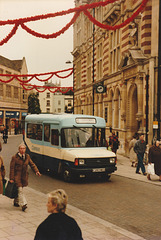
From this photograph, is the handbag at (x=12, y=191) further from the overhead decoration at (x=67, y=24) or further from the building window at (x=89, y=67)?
the building window at (x=89, y=67)

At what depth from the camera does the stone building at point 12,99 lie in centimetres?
6238

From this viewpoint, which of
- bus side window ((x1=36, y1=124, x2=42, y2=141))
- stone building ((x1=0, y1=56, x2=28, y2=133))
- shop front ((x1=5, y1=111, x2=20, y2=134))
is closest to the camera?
bus side window ((x1=36, y1=124, x2=42, y2=141))

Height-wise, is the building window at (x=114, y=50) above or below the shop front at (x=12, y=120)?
above

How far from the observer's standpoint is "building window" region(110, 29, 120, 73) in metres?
26.5

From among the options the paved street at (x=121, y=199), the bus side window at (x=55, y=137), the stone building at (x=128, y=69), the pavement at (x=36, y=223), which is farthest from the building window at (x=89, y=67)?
the pavement at (x=36, y=223)

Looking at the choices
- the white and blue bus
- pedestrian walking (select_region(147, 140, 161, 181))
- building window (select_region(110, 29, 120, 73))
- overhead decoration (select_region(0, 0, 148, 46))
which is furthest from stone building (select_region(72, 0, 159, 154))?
overhead decoration (select_region(0, 0, 148, 46))

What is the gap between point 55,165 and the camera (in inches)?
528

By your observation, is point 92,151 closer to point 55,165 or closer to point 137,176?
point 55,165

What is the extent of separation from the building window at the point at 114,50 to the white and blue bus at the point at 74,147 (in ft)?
43.9

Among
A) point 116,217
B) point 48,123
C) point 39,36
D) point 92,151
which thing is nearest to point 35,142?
point 48,123

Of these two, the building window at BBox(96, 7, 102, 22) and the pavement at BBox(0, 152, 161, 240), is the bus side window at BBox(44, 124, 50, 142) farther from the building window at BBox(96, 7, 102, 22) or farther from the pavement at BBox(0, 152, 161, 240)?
the building window at BBox(96, 7, 102, 22)

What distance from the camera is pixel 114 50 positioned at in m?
27.6

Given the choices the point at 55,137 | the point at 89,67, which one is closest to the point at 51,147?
the point at 55,137

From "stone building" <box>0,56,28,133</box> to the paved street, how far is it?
153 ft
